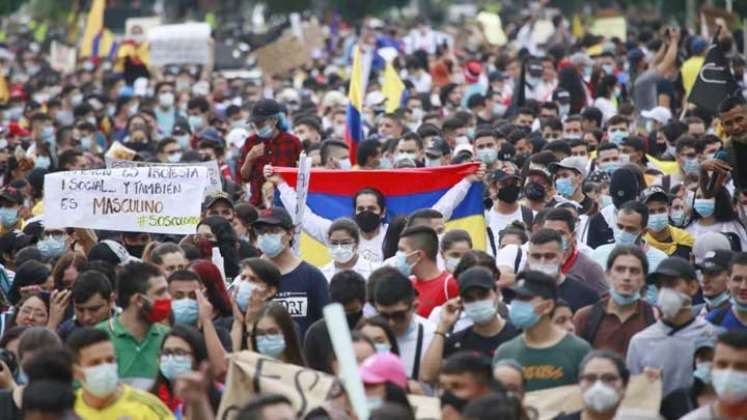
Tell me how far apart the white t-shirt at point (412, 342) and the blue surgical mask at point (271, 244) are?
5.83 feet

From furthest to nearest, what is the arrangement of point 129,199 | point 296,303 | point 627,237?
1. point 129,199
2. point 627,237
3. point 296,303

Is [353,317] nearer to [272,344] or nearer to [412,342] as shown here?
[412,342]

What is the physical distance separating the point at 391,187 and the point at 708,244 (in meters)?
2.86

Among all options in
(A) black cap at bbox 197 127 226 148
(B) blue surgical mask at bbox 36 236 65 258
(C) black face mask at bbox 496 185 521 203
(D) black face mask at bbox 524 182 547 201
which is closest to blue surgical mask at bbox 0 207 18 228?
(B) blue surgical mask at bbox 36 236 65 258

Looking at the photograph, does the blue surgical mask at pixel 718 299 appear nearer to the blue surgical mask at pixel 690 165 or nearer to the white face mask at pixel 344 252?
the white face mask at pixel 344 252

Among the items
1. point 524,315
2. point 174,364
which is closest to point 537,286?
point 524,315

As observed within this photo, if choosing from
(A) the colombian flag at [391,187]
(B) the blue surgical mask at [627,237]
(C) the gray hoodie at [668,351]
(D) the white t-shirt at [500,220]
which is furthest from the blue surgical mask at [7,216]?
(C) the gray hoodie at [668,351]

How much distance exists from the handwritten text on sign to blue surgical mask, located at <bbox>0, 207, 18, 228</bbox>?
1.58 m

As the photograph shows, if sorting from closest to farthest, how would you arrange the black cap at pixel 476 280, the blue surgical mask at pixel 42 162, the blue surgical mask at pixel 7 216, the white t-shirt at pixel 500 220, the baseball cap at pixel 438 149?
the black cap at pixel 476 280
the white t-shirt at pixel 500 220
the blue surgical mask at pixel 7 216
the baseball cap at pixel 438 149
the blue surgical mask at pixel 42 162

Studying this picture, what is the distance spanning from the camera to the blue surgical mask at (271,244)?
1288 centimetres

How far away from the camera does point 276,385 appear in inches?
412

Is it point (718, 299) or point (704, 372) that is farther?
point (718, 299)

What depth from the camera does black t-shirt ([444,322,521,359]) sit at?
10969 millimetres

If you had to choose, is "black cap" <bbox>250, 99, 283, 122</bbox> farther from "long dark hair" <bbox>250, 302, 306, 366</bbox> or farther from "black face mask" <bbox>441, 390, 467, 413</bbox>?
"black face mask" <bbox>441, 390, 467, 413</bbox>
